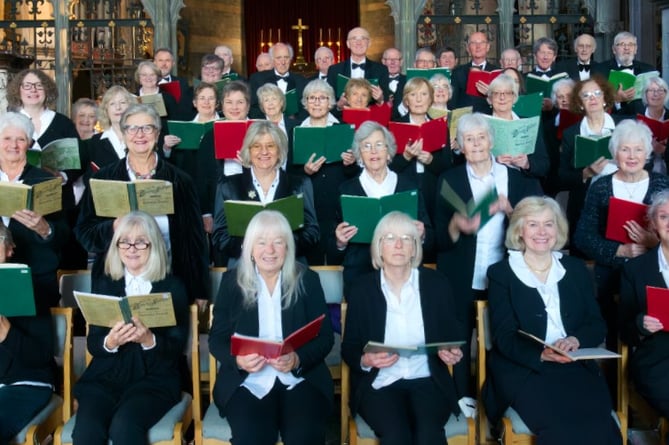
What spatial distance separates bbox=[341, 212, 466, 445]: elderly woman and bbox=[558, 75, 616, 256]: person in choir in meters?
1.89

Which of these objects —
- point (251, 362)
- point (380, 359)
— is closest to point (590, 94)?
point (380, 359)

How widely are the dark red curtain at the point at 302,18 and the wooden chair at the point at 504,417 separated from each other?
34.0ft

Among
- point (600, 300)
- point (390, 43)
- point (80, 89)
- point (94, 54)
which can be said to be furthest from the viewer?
point (390, 43)

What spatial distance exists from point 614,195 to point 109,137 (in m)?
2.93

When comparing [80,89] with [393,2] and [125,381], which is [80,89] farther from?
[125,381]

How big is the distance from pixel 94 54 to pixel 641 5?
6407 millimetres

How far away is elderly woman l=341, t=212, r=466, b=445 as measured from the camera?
3.72 meters

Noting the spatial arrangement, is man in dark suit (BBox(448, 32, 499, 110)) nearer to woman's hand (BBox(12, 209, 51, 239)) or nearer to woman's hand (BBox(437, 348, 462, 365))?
woman's hand (BBox(437, 348, 462, 365))

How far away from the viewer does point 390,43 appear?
1349cm

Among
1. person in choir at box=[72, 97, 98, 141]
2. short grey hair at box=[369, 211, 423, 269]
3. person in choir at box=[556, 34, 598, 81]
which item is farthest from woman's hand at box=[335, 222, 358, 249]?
person in choir at box=[556, 34, 598, 81]

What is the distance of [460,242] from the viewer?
4461mm

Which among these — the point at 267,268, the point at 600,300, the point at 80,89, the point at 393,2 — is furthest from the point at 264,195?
the point at 80,89

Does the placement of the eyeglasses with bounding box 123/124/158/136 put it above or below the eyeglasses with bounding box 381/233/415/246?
above

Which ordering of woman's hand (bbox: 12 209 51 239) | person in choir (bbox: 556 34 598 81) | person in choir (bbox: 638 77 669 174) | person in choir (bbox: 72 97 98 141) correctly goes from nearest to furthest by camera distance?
woman's hand (bbox: 12 209 51 239) < person in choir (bbox: 638 77 669 174) < person in choir (bbox: 72 97 98 141) < person in choir (bbox: 556 34 598 81)
